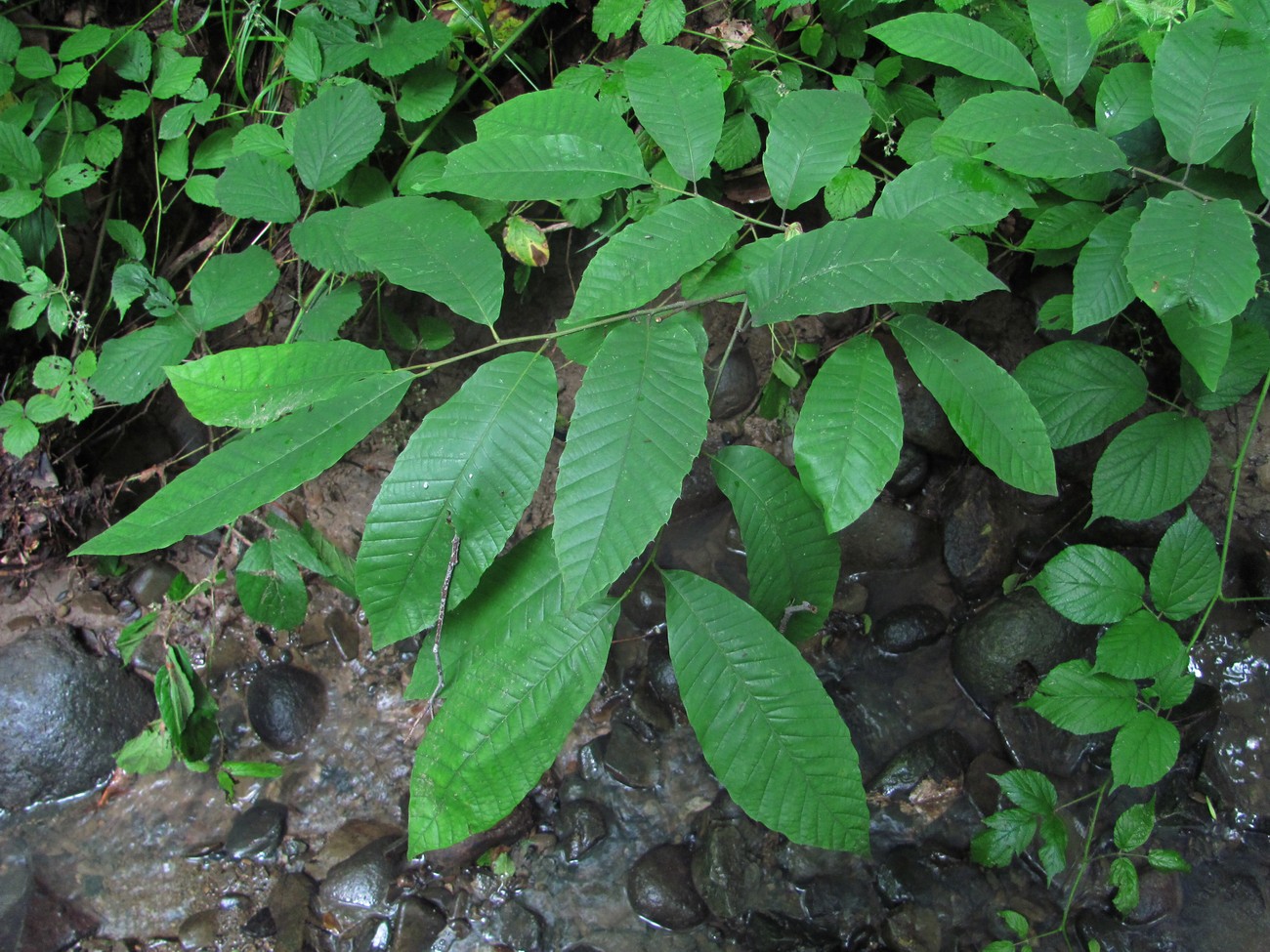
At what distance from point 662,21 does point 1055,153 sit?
90cm

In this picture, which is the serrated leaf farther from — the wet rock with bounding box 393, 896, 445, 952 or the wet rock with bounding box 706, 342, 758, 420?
the wet rock with bounding box 393, 896, 445, 952

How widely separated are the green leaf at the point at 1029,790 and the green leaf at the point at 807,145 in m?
1.33

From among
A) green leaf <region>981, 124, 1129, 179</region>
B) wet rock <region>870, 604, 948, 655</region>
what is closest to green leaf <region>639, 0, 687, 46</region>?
green leaf <region>981, 124, 1129, 179</region>

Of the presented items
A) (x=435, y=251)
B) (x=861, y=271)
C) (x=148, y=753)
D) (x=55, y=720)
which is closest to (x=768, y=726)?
(x=861, y=271)

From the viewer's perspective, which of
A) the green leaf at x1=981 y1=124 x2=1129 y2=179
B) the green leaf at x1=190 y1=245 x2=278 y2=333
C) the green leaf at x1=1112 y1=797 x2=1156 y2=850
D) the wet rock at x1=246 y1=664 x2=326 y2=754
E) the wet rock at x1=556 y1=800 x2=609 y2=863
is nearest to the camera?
the green leaf at x1=981 y1=124 x2=1129 y2=179

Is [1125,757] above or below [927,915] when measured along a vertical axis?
above

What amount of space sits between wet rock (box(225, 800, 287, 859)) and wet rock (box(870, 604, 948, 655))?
5.61 feet

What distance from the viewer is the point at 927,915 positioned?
1.93 meters

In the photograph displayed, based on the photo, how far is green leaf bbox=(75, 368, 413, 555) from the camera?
3.92ft

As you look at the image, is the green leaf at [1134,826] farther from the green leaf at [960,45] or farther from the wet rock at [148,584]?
the wet rock at [148,584]

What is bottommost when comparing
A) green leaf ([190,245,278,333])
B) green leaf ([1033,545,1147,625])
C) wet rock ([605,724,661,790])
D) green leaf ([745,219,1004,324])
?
wet rock ([605,724,661,790])

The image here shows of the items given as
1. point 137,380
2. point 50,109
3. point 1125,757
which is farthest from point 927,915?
point 50,109

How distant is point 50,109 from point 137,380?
86 centimetres

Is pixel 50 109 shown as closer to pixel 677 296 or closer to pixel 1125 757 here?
pixel 677 296
